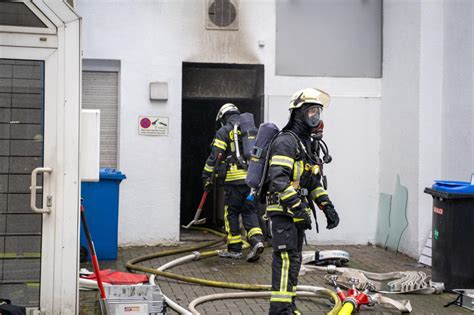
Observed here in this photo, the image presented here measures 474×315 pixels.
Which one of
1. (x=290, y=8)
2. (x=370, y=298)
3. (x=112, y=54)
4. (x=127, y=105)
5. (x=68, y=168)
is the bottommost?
(x=370, y=298)

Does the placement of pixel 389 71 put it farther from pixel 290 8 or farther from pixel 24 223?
pixel 24 223

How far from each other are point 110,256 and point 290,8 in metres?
4.85

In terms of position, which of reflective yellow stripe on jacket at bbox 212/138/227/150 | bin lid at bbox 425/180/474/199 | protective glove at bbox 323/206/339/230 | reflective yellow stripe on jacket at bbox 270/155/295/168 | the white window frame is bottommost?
protective glove at bbox 323/206/339/230

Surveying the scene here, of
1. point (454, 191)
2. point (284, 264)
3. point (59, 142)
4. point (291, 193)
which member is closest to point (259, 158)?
point (291, 193)

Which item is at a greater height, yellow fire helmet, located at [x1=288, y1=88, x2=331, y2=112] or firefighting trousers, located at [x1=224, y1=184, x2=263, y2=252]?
yellow fire helmet, located at [x1=288, y1=88, x2=331, y2=112]

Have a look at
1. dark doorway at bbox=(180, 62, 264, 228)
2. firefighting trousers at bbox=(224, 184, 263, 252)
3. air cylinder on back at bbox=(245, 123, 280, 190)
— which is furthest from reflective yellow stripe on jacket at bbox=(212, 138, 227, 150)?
air cylinder on back at bbox=(245, 123, 280, 190)

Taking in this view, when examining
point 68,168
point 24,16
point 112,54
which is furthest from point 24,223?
point 112,54

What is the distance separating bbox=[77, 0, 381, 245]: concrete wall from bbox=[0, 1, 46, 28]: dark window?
5032 mm

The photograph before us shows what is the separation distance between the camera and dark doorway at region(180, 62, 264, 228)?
40.8 ft

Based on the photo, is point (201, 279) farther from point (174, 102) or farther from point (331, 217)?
point (174, 102)

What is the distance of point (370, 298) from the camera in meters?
7.62

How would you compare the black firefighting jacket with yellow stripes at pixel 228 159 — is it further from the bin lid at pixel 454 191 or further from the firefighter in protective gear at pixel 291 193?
the firefighter in protective gear at pixel 291 193

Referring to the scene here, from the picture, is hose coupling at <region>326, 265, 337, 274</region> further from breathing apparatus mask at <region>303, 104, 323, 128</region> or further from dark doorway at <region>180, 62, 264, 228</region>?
dark doorway at <region>180, 62, 264, 228</region>

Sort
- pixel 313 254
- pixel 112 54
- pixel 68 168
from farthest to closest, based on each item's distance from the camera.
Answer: pixel 112 54 < pixel 313 254 < pixel 68 168
